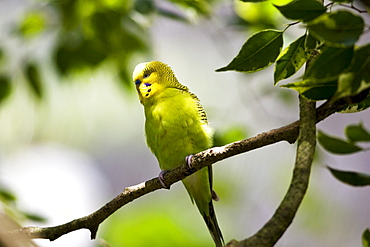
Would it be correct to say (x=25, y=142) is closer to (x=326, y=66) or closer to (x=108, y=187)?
(x=108, y=187)

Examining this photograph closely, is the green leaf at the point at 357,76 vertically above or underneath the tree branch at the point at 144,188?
underneath

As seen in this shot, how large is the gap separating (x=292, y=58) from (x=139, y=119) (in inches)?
91.1

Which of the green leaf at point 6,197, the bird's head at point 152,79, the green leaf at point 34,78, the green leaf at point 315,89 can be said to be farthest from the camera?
the green leaf at point 34,78

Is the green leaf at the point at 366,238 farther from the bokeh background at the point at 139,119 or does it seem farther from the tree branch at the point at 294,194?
the bokeh background at the point at 139,119

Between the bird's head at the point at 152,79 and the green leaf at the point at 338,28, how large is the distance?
56cm

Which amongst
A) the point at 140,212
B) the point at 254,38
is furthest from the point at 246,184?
the point at 254,38

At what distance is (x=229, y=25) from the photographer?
1359mm

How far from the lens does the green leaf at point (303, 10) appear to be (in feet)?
1.59

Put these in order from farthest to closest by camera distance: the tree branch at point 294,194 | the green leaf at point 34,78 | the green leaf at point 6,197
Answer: the green leaf at point 34,78, the green leaf at point 6,197, the tree branch at point 294,194

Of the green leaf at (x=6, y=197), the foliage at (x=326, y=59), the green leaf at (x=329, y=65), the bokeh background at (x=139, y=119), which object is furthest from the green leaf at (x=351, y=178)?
the green leaf at (x=6, y=197)

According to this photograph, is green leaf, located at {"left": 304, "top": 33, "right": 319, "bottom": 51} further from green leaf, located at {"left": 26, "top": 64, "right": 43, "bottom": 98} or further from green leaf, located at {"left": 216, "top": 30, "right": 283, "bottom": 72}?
green leaf, located at {"left": 26, "top": 64, "right": 43, "bottom": 98}

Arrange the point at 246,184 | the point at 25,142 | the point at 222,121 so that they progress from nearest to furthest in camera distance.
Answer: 1. the point at 222,121
2. the point at 246,184
3. the point at 25,142

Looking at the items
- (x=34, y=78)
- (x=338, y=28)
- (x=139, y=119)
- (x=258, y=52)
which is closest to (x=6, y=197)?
(x=34, y=78)

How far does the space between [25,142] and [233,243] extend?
2.36 m
